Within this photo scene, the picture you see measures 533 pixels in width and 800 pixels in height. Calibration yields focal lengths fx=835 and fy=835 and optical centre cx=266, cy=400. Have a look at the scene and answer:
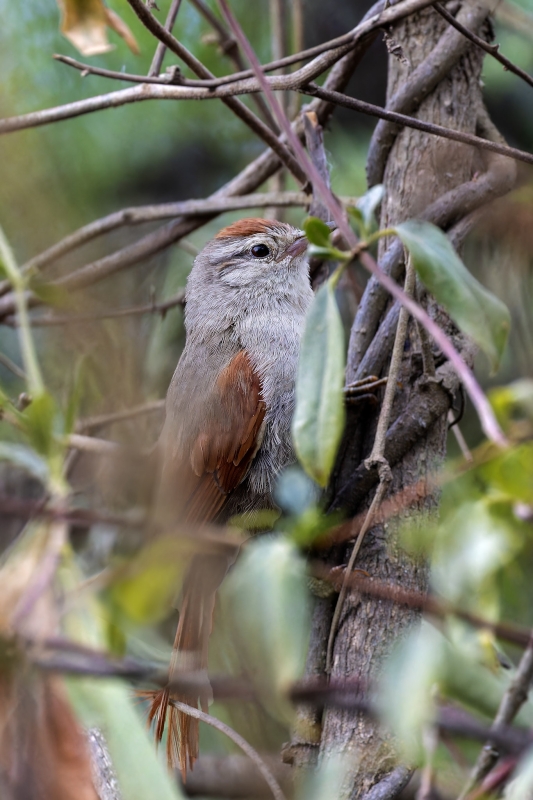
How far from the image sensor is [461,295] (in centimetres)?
132

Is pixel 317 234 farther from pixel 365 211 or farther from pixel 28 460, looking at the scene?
pixel 28 460

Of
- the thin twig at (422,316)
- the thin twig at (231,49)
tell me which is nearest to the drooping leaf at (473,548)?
the thin twig at (422,316)

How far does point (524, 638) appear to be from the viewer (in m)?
1.18

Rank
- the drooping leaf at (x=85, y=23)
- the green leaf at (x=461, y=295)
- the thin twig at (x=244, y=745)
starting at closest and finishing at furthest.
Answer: the green leaf at (x=461, y=295) → the thin twig at (x=244, y=745) → the drooping leaf at (x=85, y=23)

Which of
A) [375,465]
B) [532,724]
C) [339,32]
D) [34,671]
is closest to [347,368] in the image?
A: [375,465]

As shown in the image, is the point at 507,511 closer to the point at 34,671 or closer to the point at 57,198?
the point at 34,671

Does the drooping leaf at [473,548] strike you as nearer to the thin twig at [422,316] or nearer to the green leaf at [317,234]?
the thin twig at [422,316]

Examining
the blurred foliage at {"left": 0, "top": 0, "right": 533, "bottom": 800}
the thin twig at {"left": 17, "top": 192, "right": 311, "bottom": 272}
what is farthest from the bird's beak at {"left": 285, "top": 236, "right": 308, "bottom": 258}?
the blurred foliage at {"left": 0, "top": 0, "right": 533, "bottom": 800}

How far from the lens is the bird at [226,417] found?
9.46 ft

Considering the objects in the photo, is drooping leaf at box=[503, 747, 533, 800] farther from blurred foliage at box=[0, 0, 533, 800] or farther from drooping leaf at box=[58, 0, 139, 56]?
drooping leaf at box=[58, 0, 139, 56]

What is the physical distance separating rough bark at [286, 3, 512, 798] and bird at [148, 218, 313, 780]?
50cm

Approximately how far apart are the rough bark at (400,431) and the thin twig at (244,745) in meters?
0.21

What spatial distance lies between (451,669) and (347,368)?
145cm

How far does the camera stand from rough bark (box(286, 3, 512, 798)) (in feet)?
6.43
